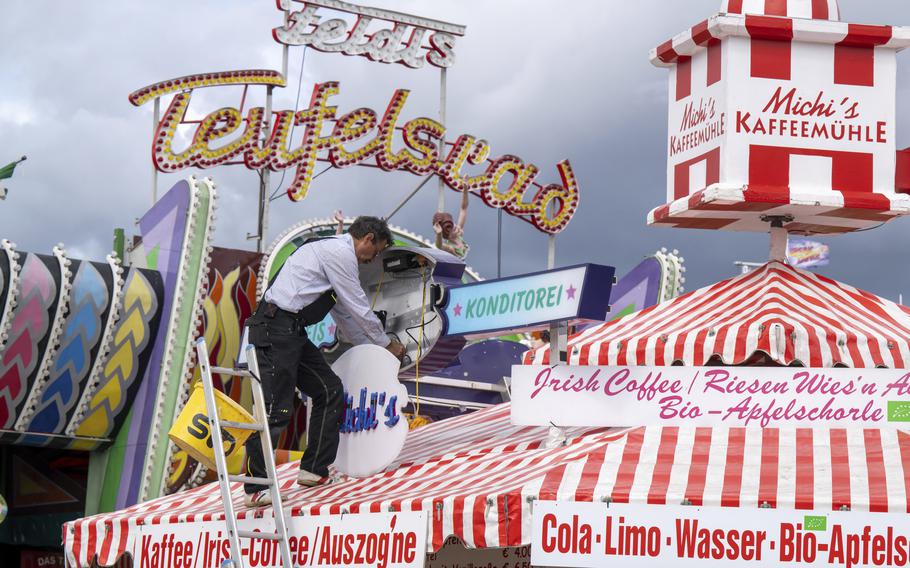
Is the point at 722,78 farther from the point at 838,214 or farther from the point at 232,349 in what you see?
the point at 232,349

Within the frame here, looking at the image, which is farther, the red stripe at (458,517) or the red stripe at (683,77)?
the red stripe at (683,77)

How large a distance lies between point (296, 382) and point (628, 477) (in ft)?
9.02

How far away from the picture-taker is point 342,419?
9.68m

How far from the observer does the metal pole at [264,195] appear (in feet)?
61.5

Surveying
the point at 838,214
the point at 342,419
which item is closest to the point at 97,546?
the point at 342,419

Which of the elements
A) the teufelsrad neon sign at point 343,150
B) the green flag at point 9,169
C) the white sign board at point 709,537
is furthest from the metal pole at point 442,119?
the white sign board at point 709,537

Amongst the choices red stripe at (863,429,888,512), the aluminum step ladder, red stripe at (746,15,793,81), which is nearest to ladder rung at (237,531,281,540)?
the aluminum step ladder

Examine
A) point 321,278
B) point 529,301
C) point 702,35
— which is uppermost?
point 702,35

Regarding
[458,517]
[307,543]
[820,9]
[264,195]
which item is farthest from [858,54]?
[264,195]

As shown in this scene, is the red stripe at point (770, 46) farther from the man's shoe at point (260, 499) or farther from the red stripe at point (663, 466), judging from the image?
the man's shoe at point (260, 499)

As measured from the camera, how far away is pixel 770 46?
9555 mm

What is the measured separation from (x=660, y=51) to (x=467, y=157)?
10.6m

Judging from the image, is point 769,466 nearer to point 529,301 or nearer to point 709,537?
point 709,537

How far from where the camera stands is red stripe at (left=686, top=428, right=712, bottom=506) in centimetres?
745
